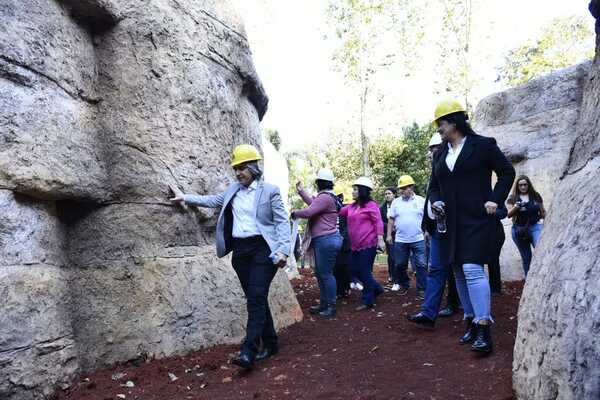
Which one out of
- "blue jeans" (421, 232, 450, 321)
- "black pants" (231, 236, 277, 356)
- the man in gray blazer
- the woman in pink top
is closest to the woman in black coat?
"blue jeans" (421, 232, 450, 321)

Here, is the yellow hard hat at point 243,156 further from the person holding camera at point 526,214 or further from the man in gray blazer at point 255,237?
the person holding camera at point 526,214

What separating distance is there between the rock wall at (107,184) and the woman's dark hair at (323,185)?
129 centimetres

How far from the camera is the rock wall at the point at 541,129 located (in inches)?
346

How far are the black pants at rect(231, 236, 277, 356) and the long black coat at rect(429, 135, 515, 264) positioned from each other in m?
1.70

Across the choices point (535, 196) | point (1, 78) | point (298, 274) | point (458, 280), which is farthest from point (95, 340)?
point (298, 274)

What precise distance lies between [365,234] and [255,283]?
2.98 metres

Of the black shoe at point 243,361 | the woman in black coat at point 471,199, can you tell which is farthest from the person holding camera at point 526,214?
the black shoe at point 243,361

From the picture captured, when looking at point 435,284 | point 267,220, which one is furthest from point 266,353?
point 435,284

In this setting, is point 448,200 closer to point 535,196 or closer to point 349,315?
point 349,315

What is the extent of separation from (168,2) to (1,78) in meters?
2.27

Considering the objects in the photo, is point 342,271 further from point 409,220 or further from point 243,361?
point 243,361

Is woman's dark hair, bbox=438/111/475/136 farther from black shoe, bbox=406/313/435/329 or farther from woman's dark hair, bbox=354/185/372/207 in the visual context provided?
woman's dark hair, bbox=354/185/372/207

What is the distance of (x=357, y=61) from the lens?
21.3m

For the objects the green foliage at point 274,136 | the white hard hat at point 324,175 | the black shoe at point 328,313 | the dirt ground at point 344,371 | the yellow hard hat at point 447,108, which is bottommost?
the dirt ground at point 344,371
